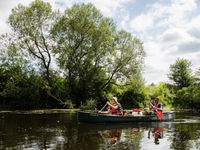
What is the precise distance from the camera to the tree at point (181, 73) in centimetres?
4162

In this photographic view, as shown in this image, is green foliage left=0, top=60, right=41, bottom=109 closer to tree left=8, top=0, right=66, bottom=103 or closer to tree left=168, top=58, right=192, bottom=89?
tree left=8, top=0, right=66, bottom=103

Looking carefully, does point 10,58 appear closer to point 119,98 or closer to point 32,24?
point 32,24

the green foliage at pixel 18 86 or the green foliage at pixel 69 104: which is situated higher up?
the green foliage at pixel 18 86

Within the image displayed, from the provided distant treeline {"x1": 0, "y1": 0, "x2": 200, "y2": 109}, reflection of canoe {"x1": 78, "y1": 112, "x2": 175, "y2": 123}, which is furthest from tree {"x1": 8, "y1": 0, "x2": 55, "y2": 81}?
reflection of canoe {"x1": 78, "y1": 112, "x2": 175, "y2": 123}

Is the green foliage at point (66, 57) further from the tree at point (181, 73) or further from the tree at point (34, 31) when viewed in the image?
the tree at point (181, 73)

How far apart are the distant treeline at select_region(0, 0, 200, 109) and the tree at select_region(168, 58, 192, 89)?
11.0 meters

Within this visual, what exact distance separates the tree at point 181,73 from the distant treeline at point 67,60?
11.0 metres

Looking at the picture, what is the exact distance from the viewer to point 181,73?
42.4 meters

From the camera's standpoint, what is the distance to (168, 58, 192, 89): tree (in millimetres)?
41625

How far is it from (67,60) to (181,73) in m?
25.9

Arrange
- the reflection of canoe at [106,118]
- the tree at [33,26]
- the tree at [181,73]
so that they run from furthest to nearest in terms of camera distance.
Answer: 1. the tree at [181,73]
2. the tree at [33,26]
3. the reflection of canoe at [106,118]

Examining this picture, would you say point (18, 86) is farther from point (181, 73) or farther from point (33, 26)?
point (181, 73)

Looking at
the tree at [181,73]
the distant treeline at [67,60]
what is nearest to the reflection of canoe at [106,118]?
the distant treeline at [67,60]

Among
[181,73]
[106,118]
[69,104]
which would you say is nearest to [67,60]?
[69,104]
